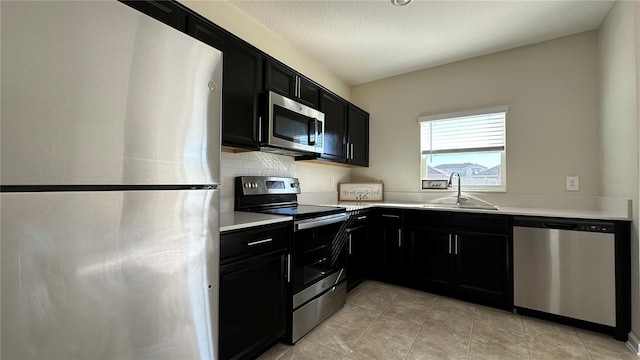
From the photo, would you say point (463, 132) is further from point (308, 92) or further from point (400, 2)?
point (308, 92)

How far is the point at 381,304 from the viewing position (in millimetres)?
2525

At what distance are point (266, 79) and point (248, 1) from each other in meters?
0.69

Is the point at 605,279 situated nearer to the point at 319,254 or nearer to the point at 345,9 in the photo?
the point at 319,254

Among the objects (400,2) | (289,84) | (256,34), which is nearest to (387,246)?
(289,84)

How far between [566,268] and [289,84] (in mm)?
2622

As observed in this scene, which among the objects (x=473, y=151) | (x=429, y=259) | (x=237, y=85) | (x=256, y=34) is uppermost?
(x=256, y=34)

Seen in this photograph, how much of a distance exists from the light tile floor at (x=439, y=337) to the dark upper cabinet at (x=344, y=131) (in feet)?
5.05

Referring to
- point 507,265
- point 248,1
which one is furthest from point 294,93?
point 507,265

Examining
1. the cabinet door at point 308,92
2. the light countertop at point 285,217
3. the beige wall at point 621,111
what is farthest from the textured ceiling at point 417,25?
the light countertop at point 285,217

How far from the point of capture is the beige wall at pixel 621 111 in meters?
1.87

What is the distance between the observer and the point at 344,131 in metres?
3.18

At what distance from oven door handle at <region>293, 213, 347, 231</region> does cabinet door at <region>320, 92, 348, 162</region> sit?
743mm

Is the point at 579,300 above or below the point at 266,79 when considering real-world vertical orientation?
below

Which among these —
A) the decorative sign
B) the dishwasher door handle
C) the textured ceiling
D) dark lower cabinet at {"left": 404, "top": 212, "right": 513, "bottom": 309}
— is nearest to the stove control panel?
the decorative sign
